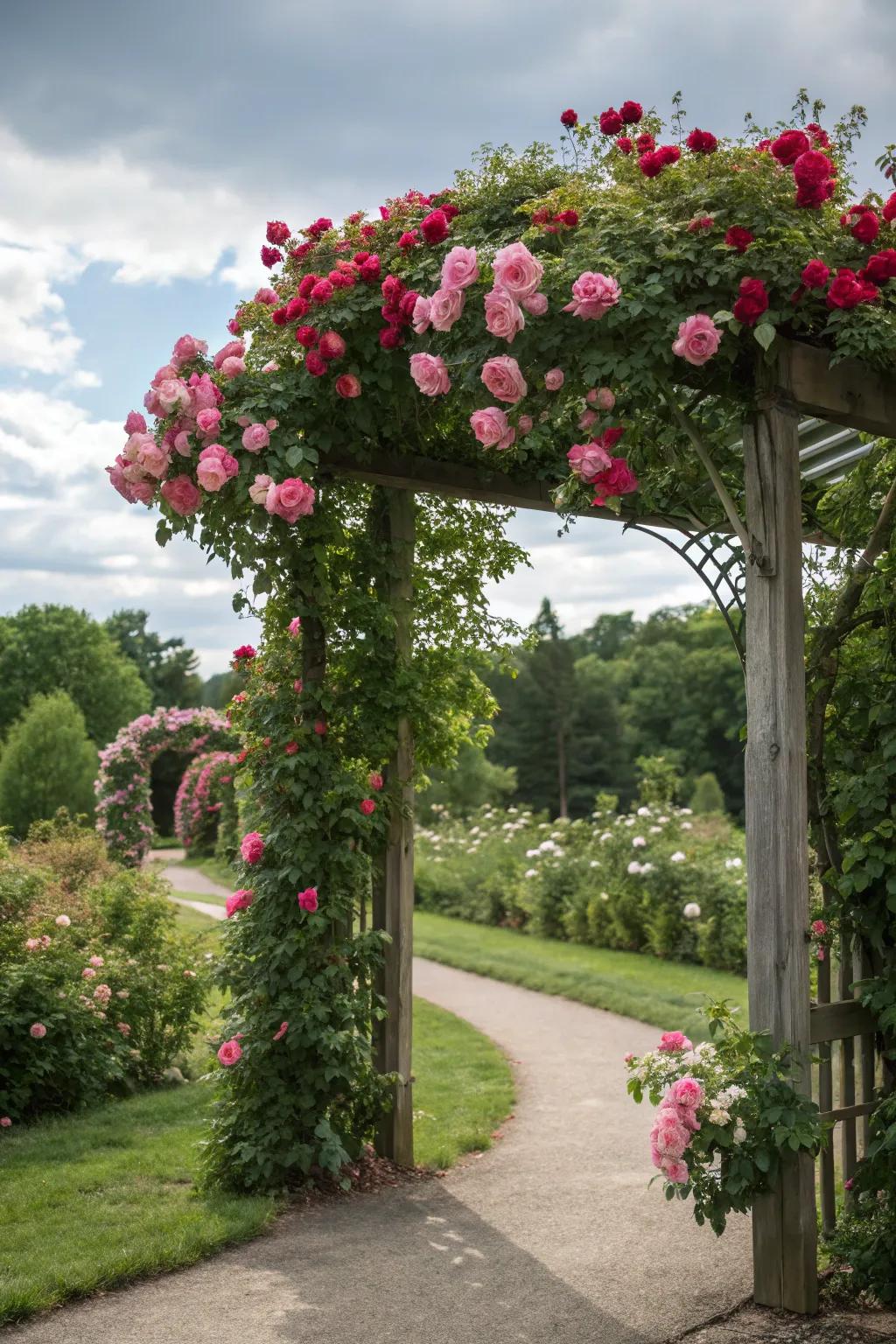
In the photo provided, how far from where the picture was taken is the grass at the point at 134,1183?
4008 millimetres

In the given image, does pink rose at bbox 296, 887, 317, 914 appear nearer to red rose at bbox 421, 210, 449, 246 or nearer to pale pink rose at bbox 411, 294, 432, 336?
pale pink rose at bbox 411, 294, 432, 336

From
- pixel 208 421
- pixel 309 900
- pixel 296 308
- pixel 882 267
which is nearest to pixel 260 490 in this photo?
pixel 208 421

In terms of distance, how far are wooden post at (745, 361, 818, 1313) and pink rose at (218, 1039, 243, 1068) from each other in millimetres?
2196

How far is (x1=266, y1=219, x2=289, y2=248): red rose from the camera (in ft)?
16.6

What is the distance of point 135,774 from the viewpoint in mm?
15805

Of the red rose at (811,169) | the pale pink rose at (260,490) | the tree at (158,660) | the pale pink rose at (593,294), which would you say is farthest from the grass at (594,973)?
the tree at (158,660)

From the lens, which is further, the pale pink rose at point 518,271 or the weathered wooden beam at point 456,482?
the weathered wooden beam at point 456,482

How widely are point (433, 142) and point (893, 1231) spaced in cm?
462

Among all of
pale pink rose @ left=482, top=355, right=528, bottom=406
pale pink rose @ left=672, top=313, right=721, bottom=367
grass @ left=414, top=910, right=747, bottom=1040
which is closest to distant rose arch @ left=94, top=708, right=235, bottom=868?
grass @ left=414, top=910, right=747, bottom=1040

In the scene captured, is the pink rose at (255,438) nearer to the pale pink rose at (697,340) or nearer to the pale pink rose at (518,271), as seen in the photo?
the pale pink rose at (518,271)

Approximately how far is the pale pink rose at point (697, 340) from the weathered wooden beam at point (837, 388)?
1.19 feet

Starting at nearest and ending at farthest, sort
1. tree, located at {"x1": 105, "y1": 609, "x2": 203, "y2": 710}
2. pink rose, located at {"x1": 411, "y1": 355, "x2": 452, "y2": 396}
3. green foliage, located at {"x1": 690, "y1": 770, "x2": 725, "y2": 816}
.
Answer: pink rose, located at {"x1": 411, "y1": 355, "x2": 452, "y2": 396} → green foliage, located at {"x1": 690, "y1": 770, "x2": 725, "y2": 816} → tree, located at {"x1": 105, "y1": 609, "x2": 203, "y2": 710}

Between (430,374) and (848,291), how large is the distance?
135 centimetres

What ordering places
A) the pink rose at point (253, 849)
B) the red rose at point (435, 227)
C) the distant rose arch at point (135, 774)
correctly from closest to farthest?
the red rose at point (435, 227), the pink rose at point (253, 849), the distant rose arch at point (135, 774)
